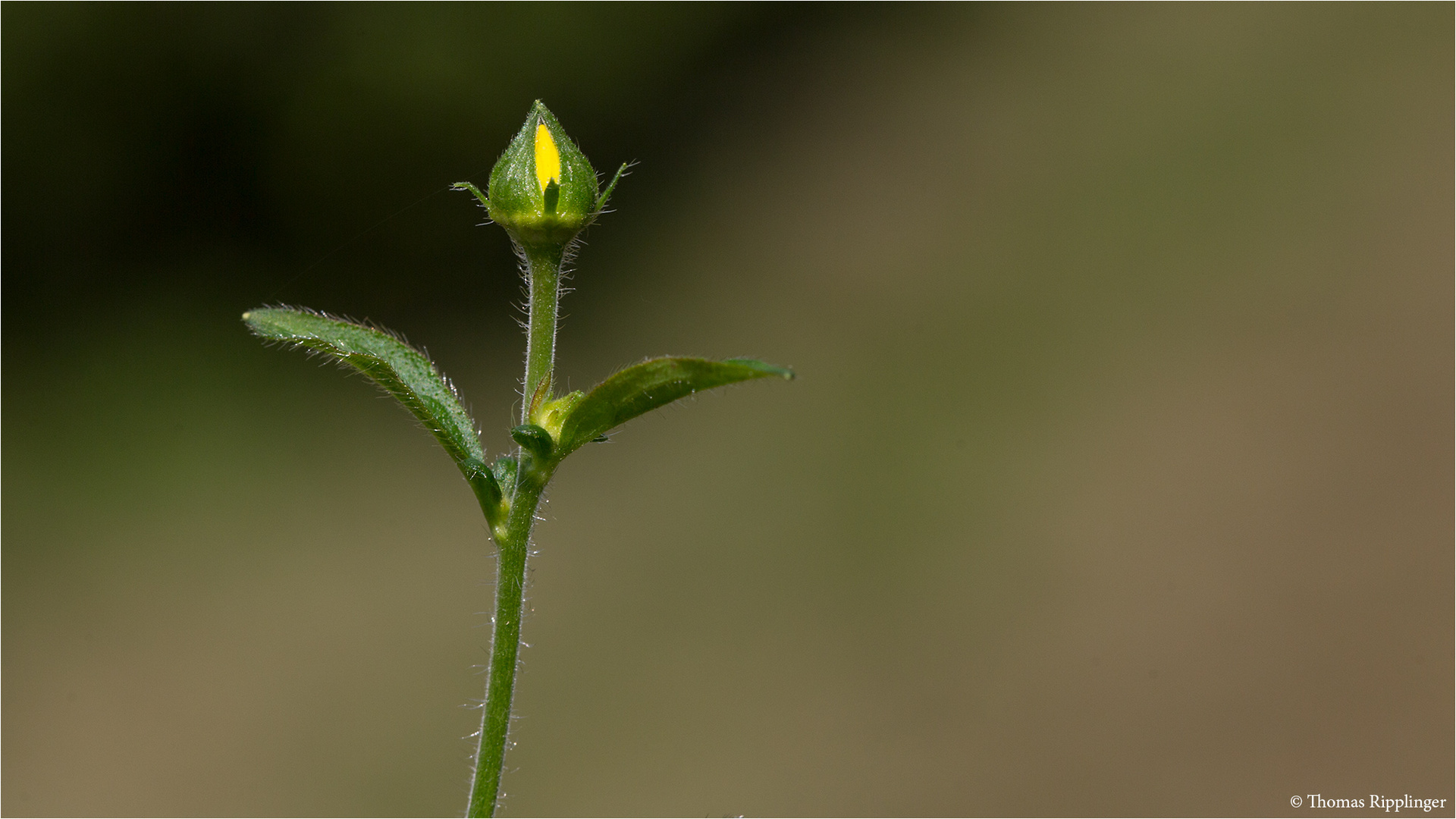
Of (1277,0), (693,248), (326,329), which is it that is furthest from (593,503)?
(1277,0)

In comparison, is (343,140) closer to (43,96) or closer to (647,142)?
(43,96)

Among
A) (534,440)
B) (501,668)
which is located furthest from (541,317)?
(501,668)

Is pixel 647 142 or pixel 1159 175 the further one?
pixel 1159 175

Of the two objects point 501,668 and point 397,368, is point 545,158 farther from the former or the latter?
point 501,668

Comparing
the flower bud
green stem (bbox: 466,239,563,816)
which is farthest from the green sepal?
the flower bud

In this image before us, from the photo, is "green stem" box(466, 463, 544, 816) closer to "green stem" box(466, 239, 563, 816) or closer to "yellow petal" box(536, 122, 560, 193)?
"green stem" box(466, 239, 563, 816)

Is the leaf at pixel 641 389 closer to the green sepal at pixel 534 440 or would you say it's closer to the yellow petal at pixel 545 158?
the green sepal at pixel 534 440
